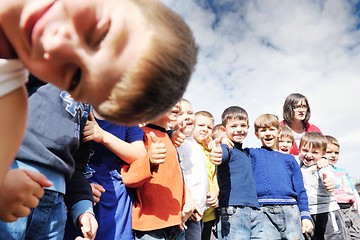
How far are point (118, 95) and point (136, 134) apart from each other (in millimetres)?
1427

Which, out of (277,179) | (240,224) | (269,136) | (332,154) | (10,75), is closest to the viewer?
(10,75)

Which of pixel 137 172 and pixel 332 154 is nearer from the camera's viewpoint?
pixel 137 172

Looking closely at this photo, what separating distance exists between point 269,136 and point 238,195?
32.0 inches

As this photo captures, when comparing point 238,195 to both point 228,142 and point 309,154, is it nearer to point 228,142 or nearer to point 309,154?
point 228,142

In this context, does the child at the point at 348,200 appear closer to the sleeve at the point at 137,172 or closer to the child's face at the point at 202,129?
the child's face at the point at 202,129

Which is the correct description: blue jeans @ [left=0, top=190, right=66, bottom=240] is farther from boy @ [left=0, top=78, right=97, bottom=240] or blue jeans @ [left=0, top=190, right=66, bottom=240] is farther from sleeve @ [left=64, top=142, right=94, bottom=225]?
sleeve @ [left=64, top=142, right=94, bottom=225]

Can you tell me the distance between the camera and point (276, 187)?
10.9ft

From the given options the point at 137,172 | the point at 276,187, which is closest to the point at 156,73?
the point at 137,172

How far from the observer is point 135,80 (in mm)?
650

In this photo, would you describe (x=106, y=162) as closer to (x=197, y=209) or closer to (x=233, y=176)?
(x=197, y=209)

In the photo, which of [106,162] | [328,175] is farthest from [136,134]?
[328,175]

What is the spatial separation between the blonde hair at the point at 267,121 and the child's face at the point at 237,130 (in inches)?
10.1

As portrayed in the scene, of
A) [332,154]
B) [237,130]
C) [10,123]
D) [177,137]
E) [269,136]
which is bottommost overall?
[10,123]

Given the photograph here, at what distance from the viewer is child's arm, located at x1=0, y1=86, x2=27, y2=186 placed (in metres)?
0.75
